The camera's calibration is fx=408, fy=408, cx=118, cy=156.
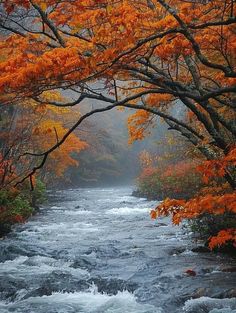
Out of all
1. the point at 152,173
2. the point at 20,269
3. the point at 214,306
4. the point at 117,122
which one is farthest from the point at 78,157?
the point at 214,306

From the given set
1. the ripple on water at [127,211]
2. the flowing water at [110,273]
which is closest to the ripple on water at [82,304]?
the flowing water at [110,273]

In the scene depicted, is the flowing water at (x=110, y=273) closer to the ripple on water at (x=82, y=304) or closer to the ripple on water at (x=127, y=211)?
the ripple on water at (x=82, y=304)

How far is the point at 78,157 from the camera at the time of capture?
50.1m

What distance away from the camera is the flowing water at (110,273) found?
791 centimetres

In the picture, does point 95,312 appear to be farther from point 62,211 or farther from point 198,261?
point 62,211

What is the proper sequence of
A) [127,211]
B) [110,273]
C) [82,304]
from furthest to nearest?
[127,211]
[110,273]
[82,304]

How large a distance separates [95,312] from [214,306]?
221 centimetres

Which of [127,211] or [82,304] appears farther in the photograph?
[127,211]

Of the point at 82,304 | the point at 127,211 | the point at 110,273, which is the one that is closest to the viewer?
the point at 82,304

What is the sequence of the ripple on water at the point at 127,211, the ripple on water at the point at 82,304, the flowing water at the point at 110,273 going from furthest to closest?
the ripple on water at the point at 127,211, the flowing water at the point at 110,273, the ripple on water at the point at 82,304

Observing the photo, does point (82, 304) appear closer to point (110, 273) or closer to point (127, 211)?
point (110, 273)

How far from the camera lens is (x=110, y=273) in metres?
10.0

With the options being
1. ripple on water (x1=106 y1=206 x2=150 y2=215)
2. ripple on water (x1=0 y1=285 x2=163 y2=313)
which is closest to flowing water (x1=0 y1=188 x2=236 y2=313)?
ripple on water (x1=0 y1=285 x2=163 y2=313)

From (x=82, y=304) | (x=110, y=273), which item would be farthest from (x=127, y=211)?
(x=82, y=304)
